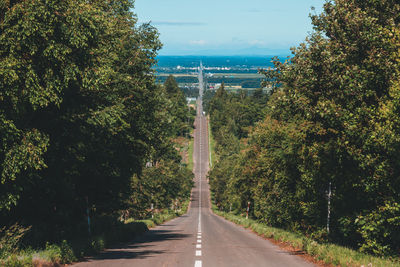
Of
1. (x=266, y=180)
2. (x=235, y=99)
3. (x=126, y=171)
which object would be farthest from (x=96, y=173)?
(x=235, y=99)

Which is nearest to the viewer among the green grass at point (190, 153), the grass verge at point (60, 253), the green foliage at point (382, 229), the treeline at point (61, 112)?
the grass verge at point (60, 253)

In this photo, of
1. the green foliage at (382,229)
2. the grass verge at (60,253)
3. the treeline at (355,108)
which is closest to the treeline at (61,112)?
the grass verge at (60,253)

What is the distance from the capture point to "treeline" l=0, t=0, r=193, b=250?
478 inches

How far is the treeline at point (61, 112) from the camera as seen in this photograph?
1213 centimetres

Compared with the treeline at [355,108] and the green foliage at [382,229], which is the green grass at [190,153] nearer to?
the treeline at [355,108]

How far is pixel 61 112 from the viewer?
14766 mm

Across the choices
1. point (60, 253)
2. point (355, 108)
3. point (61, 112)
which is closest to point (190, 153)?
point (61, 112)

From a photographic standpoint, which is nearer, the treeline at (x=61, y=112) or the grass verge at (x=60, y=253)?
the grass verge at (x=60, y=253)

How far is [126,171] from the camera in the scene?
2322cm

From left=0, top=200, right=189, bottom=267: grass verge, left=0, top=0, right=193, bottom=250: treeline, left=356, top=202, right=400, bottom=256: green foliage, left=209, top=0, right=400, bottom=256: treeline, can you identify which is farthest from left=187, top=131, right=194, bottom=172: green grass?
left=356, top=202, right=400, bottom=256: green foliage

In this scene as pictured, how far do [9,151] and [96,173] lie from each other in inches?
314

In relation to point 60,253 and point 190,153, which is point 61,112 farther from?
point 190,153

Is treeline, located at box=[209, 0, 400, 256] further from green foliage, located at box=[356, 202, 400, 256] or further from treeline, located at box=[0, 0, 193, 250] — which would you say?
treeline, located at box=[0, 0, 193, 250]

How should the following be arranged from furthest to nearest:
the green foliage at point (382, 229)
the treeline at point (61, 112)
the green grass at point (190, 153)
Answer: the green grass at point (190, 153) < the green foliage at point (382, 229) < the treeline at point (61, 112)
